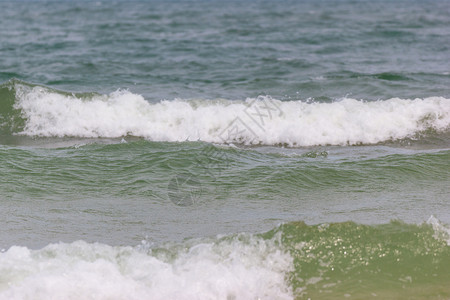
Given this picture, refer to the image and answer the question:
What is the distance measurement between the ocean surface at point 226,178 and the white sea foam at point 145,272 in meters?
0.01

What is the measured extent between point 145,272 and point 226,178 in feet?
8.65

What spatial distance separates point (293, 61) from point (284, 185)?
9401 millimetres

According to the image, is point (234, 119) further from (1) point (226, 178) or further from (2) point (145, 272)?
(2) point (145, 272)

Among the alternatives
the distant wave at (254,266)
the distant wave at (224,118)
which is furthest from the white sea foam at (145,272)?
the distant wave at (224,118)

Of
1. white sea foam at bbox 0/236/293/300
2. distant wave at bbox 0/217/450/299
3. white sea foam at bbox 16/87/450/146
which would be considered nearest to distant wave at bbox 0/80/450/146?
white sea foam at bbox 16/87/450/146

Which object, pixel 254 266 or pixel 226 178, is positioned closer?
pixel 254 266

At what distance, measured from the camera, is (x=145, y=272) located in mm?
4879

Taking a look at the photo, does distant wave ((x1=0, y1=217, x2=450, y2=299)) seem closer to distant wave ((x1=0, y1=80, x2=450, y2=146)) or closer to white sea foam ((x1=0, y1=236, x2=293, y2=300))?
white sea foam ((x1=0, y1=236, x2=293, y2=300))

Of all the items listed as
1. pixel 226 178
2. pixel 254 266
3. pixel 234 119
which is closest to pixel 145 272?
pixel 254 266

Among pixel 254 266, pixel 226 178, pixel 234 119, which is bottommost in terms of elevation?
pixel 254 266

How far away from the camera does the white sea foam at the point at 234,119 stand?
32.7 feet

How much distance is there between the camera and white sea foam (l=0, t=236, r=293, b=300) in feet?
15.2

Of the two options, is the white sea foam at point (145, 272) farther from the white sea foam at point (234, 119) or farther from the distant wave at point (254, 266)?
the white sea foam at point (234, 119)

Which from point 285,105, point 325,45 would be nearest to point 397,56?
point 325,45
